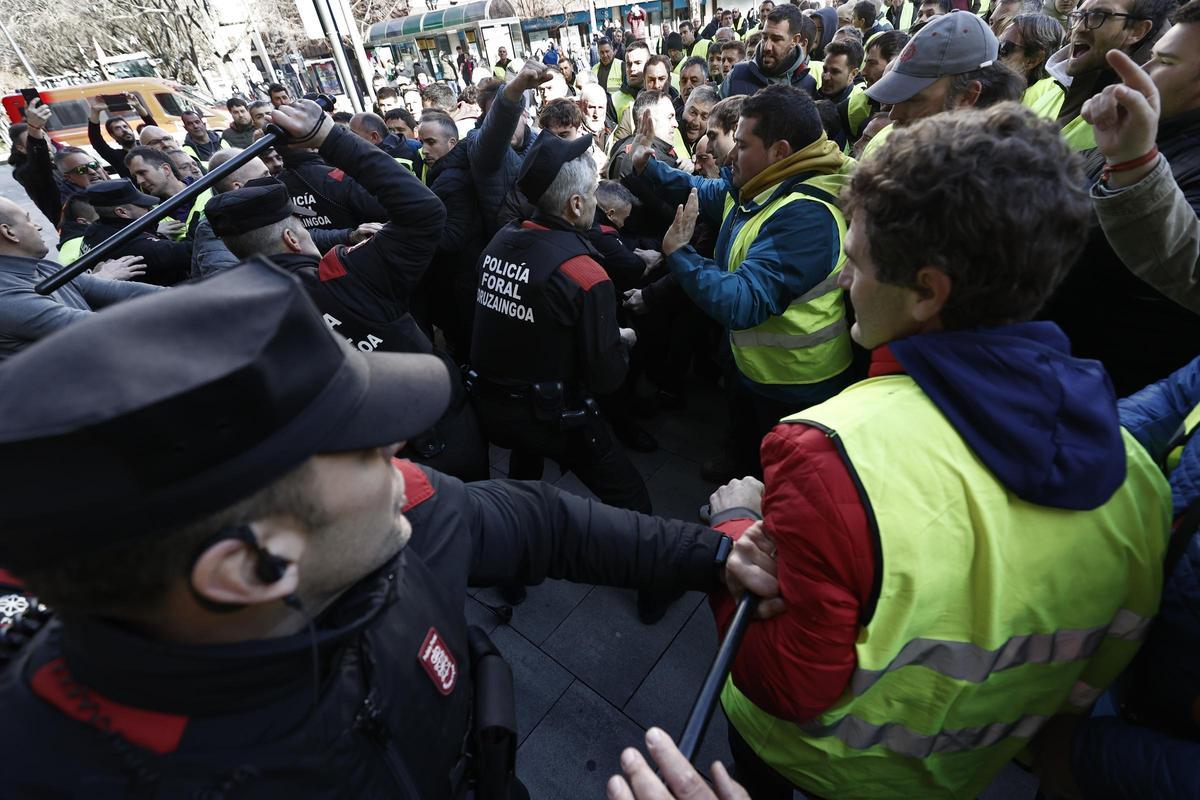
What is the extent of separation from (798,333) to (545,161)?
1.34 metres

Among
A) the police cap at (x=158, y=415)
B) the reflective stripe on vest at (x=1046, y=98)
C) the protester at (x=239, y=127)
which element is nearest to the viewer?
the police cap at (x=158, y=415)

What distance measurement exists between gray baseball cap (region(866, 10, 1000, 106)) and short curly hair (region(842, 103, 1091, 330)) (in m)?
2.06

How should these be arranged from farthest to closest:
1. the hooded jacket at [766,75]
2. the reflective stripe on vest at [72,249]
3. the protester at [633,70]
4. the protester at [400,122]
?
the protester at [633,70] < the protester at [400,122] < the hooded jacket at [766,75] < the reflective stripe on vest at [72,249]

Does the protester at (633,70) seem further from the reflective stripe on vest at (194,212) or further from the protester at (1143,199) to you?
the protester at (1143,199)

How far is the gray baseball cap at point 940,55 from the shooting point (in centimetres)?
267

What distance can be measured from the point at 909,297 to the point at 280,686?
1292 millimetres

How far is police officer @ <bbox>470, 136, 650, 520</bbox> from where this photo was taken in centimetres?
243

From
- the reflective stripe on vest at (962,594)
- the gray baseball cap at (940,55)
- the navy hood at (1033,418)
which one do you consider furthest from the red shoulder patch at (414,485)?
the gray baseball cap at (940,55)

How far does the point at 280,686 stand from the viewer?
841 millimetres

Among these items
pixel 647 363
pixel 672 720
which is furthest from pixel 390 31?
pixel 672 720

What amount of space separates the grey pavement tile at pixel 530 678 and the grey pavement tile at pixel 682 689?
1.09 feet

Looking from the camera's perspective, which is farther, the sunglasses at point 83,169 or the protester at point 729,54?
the protester at point 729,54

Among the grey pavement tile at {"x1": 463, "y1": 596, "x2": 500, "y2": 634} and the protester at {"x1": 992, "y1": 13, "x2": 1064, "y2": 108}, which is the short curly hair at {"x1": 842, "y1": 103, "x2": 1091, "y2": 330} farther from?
the protester at {"x1": 992, "y1": 13, "x2": 1064, "y2": 108}

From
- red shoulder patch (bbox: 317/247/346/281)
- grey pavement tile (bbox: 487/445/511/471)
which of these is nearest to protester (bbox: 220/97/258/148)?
grey pavement tile (bbox: 487/445/511/471)
